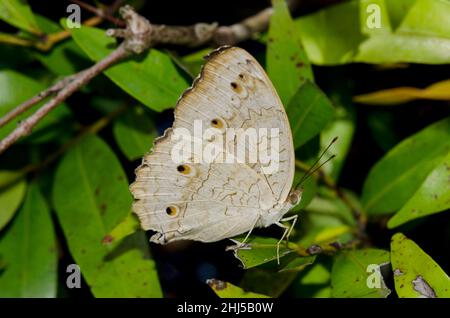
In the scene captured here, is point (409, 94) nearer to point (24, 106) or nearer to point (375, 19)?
point (375, 19)

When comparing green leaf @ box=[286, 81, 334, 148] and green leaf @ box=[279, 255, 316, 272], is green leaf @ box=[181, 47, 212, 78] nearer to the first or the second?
green leaf @ box=[286, 81, 334, 148]

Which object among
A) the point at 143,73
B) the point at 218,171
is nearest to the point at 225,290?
the point at 218,171

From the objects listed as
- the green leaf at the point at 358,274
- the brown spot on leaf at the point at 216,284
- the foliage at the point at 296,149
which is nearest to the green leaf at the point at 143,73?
the foliage at the point at 296,149

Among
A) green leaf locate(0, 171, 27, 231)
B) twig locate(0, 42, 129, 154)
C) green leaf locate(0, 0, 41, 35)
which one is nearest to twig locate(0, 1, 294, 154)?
twig locate(0, 42, 129, 154)

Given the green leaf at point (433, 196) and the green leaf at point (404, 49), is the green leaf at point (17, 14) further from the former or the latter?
the green leaf at point (433, 196)

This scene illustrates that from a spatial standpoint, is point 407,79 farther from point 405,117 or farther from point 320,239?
point 320,239

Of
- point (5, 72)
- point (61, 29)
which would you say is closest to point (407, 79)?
point (61, 29)
